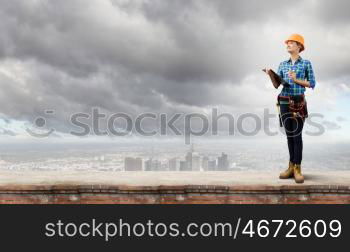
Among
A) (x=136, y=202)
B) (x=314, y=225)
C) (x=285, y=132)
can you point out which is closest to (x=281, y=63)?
(x=285, y=132)

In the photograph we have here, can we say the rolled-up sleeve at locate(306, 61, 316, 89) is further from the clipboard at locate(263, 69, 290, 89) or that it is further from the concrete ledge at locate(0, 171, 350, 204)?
the concrete ledge at locate(0, 171, 350, 204)

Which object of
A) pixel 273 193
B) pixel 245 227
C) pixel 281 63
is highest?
pixel 281 63

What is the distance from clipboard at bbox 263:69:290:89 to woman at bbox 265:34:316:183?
0.15ft

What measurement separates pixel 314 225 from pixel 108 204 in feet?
9.77

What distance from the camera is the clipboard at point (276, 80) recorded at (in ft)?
21.9

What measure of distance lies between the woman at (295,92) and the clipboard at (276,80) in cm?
5

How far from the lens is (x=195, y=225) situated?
220 inches

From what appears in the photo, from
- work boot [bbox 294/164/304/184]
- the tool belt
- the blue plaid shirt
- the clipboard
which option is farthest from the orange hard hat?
work boot [bbox 294/164/304/184]

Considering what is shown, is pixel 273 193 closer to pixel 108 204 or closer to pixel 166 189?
pixel 166 189

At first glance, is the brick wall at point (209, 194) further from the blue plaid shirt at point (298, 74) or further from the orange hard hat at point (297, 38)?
the orange hard hat at point (297, 38)

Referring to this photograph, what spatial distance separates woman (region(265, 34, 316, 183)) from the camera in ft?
22.4

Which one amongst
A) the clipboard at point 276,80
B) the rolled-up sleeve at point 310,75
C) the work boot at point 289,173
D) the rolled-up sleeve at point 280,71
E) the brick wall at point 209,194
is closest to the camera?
the brick wall at point 209,194

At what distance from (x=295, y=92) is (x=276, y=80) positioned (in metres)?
0.40

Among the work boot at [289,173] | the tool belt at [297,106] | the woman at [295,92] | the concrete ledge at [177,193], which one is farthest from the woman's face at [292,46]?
the concrete ledge at [177,193]
